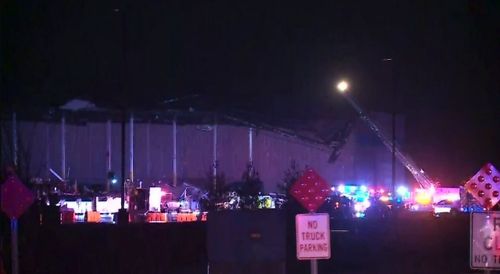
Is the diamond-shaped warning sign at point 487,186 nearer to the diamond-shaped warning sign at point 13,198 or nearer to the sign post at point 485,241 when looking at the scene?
the sign post at point 485,241

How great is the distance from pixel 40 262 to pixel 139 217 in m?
12.1

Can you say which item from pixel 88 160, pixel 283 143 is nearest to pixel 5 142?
pixel 88 160

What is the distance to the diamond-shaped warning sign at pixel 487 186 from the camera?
16.5 metres

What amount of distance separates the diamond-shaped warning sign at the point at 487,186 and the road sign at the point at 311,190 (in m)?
4.19

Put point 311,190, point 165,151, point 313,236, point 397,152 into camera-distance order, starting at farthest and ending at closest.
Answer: point 397,152
point 165,151
point 311,190
point 313,236

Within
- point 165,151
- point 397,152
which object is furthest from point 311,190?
point 397,152

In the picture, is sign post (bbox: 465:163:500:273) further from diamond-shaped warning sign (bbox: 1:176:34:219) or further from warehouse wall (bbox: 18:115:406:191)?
warehouse wall (bbox: 18:115:406:191)

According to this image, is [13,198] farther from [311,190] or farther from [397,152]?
[397,152]

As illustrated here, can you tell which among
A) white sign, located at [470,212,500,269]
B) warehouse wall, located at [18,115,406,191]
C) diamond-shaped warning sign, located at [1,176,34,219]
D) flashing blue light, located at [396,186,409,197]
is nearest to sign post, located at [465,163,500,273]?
white sign, located at [470,212,500,269]

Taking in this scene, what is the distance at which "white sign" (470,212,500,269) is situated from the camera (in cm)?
1516

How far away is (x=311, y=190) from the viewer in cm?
1387

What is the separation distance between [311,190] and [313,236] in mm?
808

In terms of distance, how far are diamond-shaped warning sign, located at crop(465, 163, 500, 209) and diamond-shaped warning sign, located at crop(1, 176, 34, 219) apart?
8.87 m

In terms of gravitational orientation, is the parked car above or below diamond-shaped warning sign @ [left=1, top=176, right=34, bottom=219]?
below
